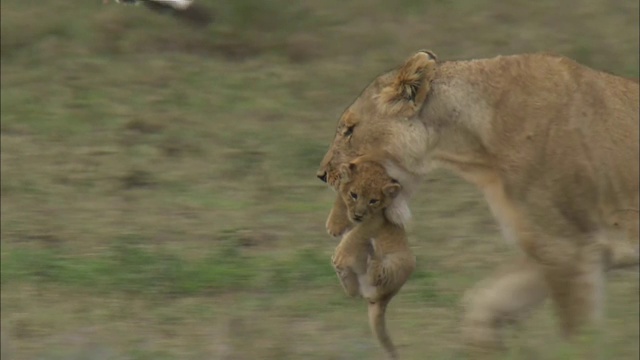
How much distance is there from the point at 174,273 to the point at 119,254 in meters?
0.34

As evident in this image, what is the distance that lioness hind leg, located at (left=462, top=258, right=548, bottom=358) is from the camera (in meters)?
4.99

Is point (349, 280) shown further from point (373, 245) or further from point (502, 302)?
point (502, 302)

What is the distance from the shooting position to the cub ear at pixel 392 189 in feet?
16.0

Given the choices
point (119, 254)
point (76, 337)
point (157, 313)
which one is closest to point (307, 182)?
point (119, 254)

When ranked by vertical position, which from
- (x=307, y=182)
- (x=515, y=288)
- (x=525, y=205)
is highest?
(x=525, y=205)

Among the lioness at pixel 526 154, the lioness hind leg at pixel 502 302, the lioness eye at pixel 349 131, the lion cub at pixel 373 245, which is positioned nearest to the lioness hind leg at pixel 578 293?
the lioness at pixel 526 154

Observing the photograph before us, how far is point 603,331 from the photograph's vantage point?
4.47 metres

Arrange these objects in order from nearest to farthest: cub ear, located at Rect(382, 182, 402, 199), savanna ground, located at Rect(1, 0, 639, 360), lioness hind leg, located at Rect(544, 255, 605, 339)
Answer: lioness hind leg, located at Rect(544, 255, 605, 339)
cub ear, located at Rect(382, 182, 402, 199)
savanna ground, located at Rect(1, 0, 639, 360)

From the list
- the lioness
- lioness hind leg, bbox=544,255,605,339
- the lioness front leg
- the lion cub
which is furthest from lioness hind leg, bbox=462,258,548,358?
the lioness front leg

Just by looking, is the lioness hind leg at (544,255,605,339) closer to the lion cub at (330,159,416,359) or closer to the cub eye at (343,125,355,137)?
the lion cub at (330,159,416,359)

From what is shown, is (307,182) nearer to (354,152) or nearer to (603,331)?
(354,152)

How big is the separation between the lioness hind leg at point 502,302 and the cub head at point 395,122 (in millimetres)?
494

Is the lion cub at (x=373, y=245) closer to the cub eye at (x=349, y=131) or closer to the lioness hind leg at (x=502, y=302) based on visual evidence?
the cub eye at (x=349, y=131)

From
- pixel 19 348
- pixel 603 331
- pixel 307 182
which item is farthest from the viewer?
pixel 307 182
